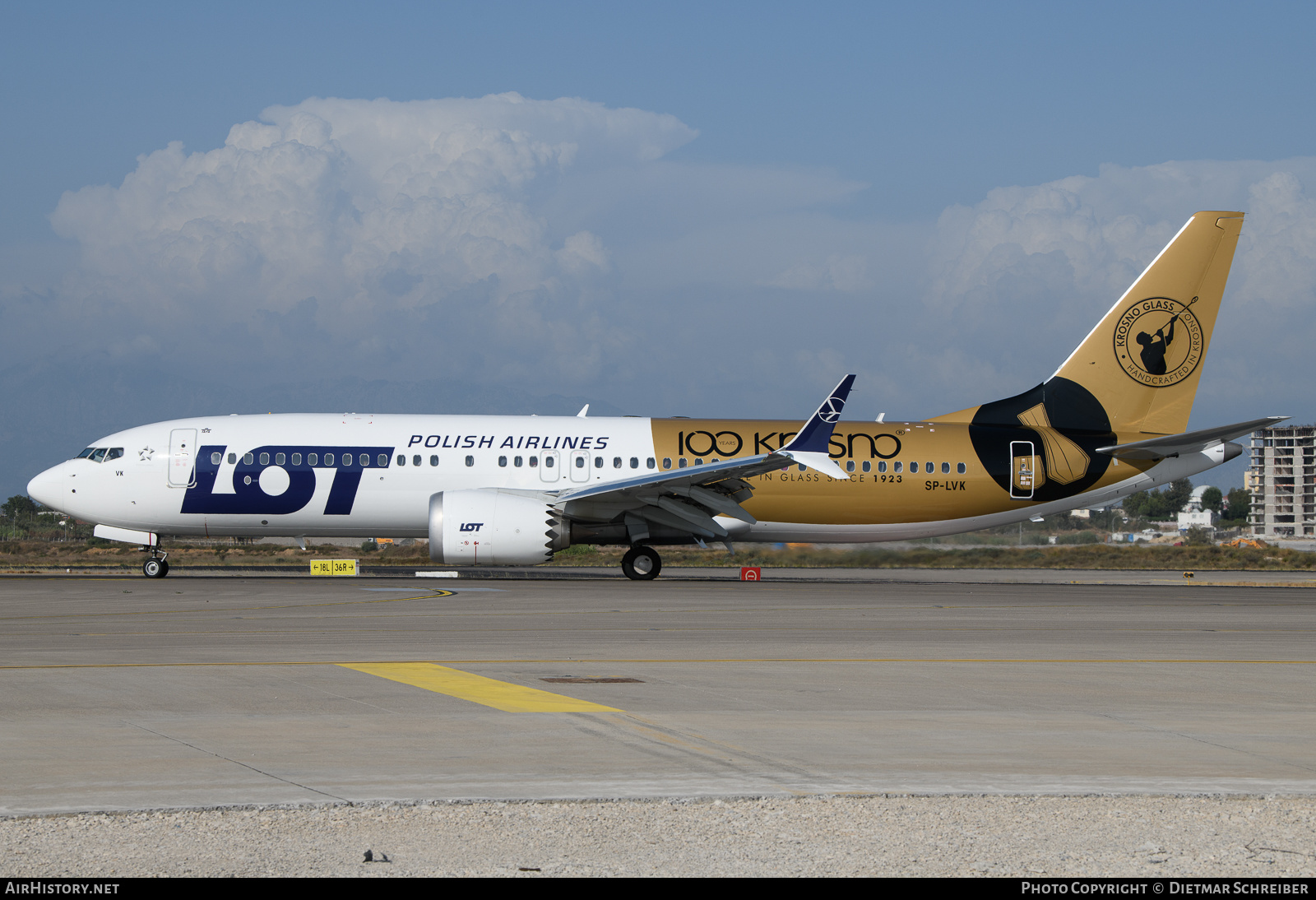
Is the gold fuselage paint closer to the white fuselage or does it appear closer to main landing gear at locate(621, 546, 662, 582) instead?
the white fuselage

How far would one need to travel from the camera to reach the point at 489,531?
27391 mm

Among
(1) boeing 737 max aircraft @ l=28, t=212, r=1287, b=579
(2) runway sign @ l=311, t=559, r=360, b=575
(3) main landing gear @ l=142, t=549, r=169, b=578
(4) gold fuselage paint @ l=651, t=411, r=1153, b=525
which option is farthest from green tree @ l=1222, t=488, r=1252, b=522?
(3) main landing gear @ l=142, t=549, r=169, b=578

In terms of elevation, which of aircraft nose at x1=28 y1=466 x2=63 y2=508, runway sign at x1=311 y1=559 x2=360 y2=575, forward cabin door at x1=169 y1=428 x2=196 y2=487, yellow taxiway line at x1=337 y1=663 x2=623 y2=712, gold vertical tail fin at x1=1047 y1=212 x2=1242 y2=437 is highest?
gold vertical tail fin at x1=1047 y1=212 x2=1242 y2=437

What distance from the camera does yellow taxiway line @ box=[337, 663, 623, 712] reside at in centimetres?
1055

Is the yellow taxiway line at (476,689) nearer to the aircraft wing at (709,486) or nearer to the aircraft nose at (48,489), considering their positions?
the aircraft wing at (709,486)

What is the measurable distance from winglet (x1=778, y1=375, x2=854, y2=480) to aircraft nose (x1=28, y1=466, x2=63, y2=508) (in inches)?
678

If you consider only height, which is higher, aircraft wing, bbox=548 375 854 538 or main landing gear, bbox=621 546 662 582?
aircraft wing, bbox=548 375 854 538

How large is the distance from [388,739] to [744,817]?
3.28 m

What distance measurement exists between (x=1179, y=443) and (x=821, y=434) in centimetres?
960

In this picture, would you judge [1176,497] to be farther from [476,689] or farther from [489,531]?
[476,689]

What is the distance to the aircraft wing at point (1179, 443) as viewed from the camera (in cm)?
2808

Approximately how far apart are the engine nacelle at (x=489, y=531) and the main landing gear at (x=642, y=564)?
2.75 m

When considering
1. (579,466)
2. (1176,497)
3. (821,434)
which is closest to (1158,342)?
(821,434)

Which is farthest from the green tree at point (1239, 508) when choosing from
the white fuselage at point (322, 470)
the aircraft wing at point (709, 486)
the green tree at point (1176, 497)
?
the white fuselage at point (322, 470)
